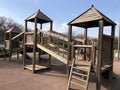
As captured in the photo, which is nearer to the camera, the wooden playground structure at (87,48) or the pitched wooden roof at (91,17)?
the wooden playground structure at (87,48)

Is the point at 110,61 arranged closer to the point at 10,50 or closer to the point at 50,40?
the point at 50,40

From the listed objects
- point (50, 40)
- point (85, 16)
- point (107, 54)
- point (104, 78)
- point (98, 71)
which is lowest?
point (104, 78)

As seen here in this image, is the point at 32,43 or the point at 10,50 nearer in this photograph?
the point at 32,43

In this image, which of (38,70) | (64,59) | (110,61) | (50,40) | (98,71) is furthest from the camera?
(50,40)

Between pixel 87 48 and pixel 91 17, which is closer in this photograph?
pixel 91 17

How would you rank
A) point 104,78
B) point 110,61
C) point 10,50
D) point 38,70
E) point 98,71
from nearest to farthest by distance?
point 98,71
point 110,61
point 104,78
point 38,70
point 10,50

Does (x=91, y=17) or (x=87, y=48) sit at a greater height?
(x=91, y=17)

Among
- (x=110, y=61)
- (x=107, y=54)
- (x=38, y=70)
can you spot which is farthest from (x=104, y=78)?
(x=38, y=70)

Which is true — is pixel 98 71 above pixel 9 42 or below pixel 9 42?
below

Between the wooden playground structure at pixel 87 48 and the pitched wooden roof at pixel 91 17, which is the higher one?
the pitched wooden roof at pixel 91 17

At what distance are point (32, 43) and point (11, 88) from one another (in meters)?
4.05

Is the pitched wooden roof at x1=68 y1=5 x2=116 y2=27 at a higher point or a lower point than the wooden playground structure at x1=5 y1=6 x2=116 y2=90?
higher

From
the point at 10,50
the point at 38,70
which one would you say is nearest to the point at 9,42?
the point at 10,50

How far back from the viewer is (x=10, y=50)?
1270cm
